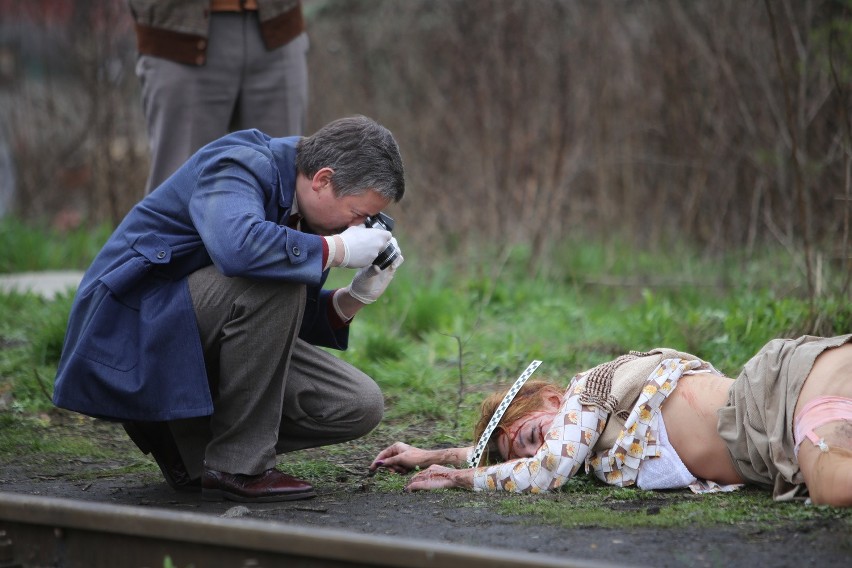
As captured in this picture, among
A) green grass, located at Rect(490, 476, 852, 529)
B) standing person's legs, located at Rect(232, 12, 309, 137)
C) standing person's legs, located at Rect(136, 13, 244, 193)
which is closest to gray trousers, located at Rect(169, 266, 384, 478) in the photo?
green grass, located at Rect(490, 476, 852, 529)

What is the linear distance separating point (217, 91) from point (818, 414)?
10.9 ft

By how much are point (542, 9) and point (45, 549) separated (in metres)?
6.42

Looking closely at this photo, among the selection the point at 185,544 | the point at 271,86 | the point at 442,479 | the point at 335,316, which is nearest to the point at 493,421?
the point at 442,479

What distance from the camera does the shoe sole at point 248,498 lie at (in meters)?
3.46

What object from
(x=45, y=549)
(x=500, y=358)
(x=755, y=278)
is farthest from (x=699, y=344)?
(x=45, y=549)

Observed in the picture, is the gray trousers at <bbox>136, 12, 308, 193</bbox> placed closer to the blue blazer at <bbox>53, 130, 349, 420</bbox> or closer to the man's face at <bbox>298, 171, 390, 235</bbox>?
the blue blazer at <bbox>53, 130, 349, 420</bbox>

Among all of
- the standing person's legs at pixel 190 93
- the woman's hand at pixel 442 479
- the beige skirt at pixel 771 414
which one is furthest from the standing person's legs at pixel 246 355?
the standing person's legs at pixel 190 93

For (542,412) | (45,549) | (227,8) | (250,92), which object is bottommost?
(45,549)

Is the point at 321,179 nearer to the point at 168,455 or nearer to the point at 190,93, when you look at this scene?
the point at 168,455

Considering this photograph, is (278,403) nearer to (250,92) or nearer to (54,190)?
(250,92)

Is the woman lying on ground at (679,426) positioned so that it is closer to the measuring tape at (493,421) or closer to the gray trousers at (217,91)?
the measuring tape at (493,421)

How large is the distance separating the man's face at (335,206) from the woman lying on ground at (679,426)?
2.68 ft

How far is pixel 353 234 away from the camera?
3.37 meters

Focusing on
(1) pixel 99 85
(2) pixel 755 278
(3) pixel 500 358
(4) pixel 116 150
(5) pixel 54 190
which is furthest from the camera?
(5) pixel 54 190
